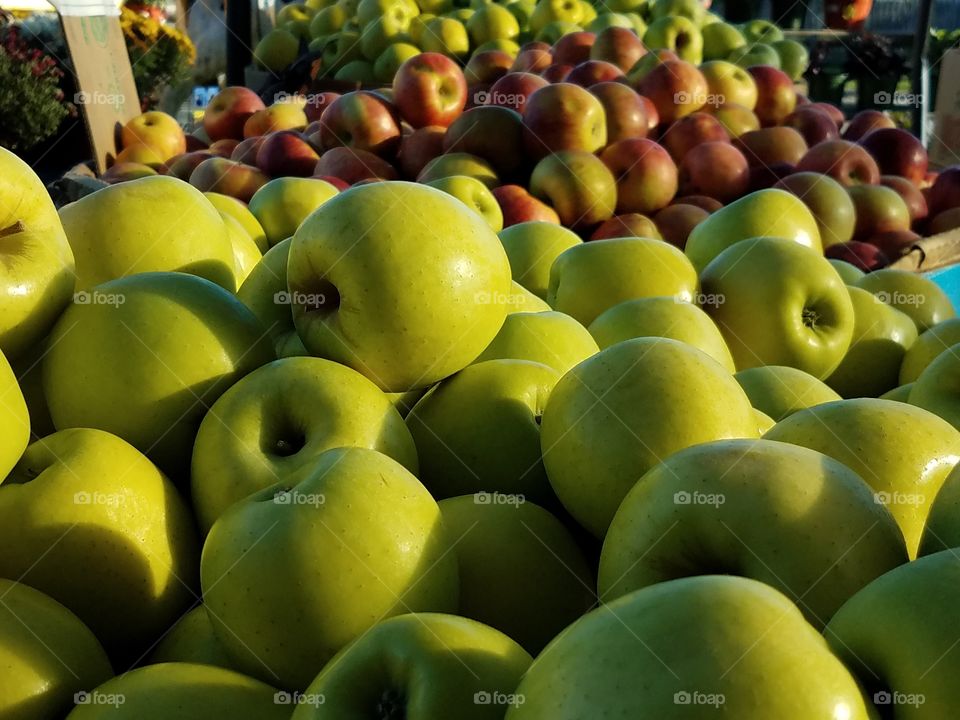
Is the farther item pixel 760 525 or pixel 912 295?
pixel 912 295

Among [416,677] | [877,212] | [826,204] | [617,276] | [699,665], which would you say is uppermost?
[699,665]

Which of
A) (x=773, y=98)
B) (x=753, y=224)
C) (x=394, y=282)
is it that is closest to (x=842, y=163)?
(x=773, y=98)

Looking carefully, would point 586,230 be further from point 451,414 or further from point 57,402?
point 57,402

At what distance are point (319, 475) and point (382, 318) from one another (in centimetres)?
40

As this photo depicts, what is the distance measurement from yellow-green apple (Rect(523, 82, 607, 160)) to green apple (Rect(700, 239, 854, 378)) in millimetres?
1867

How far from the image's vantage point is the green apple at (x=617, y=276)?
226cm

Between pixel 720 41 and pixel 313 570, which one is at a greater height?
pixel 313 570

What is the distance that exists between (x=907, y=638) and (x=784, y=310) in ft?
4.87

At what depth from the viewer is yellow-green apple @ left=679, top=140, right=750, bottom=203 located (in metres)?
4.16

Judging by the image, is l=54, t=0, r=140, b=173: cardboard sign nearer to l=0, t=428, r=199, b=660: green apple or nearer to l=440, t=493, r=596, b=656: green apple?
l=0, t=428, r=199, b=660: green apple

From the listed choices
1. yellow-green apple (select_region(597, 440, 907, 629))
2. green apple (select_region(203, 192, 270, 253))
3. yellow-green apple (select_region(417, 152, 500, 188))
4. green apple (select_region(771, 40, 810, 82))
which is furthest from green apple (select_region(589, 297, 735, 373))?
green apple (select_region(771, 40, 810, 82))

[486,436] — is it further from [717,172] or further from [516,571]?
[717,172]

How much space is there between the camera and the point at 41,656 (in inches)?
40.6

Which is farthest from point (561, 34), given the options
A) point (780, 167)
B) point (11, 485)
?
point (11, 485)
